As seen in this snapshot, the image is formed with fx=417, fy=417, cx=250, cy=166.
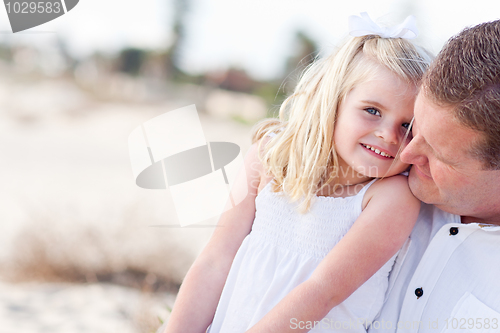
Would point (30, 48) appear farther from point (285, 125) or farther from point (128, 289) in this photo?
point (285, 125)

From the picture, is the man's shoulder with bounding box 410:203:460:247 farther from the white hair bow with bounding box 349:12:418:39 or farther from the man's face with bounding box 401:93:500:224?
the white hair bow with bounding box 349:12:418:39

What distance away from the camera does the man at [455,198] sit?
1.02 meters

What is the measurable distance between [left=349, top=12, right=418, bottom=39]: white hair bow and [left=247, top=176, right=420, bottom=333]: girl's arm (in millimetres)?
570

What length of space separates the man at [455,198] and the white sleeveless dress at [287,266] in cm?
10

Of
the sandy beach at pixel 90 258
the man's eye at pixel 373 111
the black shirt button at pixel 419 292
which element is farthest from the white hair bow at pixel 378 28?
the sandy beach at pixel 90 258

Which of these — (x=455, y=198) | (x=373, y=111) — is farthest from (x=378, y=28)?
(x=455, y=198)

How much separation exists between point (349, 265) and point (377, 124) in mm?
453

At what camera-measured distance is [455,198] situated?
3.95 ft

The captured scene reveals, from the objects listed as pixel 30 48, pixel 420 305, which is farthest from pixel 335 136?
pixel 30 48

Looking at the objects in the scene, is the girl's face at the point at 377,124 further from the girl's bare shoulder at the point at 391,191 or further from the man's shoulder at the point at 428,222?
the man's shoulder at the point at 428,222

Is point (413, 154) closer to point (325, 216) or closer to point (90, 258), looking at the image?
point (325, 216)

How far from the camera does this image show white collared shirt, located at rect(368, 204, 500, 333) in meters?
1.23

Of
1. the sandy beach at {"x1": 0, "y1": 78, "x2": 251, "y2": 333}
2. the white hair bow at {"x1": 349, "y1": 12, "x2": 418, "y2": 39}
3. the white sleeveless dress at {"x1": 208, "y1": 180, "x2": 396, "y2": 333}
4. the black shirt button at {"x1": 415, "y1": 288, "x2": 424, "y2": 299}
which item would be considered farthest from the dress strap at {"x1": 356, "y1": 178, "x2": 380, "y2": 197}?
the sandy beach at {"x1": 0, "y1": 78, "x2": 251, "y2": 333}

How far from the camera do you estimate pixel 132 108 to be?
34.0 ft
